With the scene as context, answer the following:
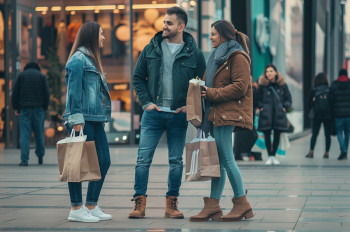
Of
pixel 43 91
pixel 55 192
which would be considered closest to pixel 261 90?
pixel 43 91

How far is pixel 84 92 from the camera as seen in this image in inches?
283

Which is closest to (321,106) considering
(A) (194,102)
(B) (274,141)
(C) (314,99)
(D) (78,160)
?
(C) (314,99)

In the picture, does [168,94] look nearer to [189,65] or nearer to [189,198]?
[189,65]

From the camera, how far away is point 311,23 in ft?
116

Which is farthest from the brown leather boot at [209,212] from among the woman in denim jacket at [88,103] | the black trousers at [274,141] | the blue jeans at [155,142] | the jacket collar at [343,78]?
the jacket collar at [343,78]

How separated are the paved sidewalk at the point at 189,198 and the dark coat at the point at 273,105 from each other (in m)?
0.72

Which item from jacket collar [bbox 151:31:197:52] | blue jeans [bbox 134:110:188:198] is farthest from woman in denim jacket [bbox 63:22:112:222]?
jacket collar [bbox 151:31:197:52]

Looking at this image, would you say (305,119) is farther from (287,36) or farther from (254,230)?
(254,230)

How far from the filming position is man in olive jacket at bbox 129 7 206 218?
7.40 metres

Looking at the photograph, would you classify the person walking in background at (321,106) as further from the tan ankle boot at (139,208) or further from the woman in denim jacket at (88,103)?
the woman in denim jacket at (88,103)

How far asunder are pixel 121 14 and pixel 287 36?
36.5ft

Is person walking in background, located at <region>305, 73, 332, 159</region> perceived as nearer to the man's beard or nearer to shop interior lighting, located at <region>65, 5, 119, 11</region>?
shop interior lighting, located at <region>65, 5, 119, 11</region>

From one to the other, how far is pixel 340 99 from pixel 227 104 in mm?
9807

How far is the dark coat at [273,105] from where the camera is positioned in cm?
1447
